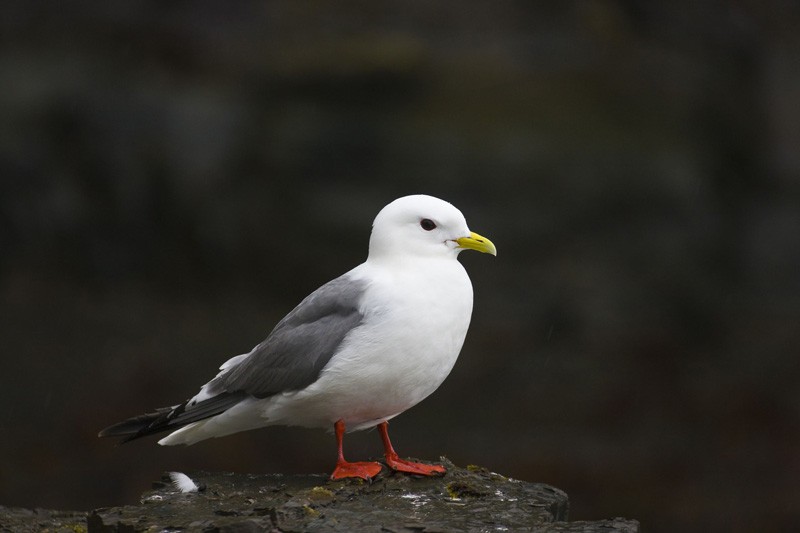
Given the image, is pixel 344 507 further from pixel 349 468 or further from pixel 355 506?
pixel 349 468

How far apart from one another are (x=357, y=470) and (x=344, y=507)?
0.46m

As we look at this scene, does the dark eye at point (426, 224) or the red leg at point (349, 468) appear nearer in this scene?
the red leg at point (349, 468)

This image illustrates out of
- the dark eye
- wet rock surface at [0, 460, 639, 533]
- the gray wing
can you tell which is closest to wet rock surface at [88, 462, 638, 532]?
wet rock surface at [0, 460, 639, 533]

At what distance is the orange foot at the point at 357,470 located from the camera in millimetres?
5246

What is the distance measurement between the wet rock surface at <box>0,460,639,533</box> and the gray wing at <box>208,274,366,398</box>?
51 centimetres

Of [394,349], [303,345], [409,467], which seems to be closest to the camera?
[394,349]

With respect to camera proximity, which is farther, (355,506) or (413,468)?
(413,468)

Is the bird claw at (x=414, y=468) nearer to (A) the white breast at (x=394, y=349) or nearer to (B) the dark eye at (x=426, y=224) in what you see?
(A) the white breast at (x=394, y=349)

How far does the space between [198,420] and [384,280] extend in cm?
114

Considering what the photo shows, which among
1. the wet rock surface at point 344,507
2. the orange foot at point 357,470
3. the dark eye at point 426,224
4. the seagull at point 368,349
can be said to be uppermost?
the dark eye at point 426,224

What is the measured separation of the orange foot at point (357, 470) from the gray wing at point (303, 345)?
0.45 meters

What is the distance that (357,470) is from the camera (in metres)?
5.30

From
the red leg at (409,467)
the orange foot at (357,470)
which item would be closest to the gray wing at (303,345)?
the orange foot at (357,470)

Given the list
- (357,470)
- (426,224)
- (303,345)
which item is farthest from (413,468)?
(426,224)
